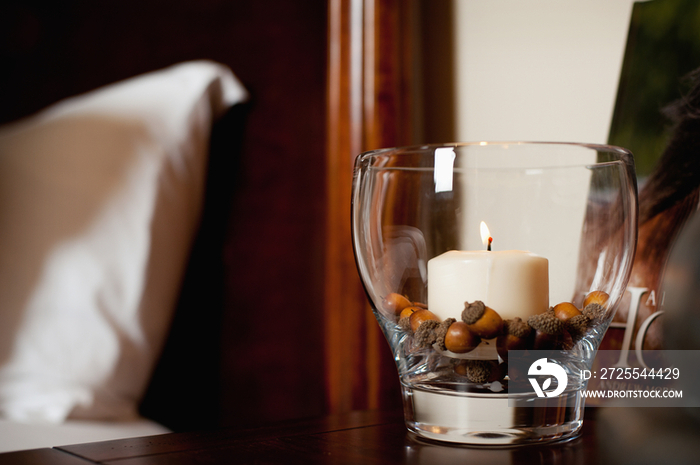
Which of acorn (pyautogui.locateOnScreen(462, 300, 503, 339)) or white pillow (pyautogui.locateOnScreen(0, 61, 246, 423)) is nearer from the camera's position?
acorn (pyautogui.locateOnScreen(462, 300, 503, 339))

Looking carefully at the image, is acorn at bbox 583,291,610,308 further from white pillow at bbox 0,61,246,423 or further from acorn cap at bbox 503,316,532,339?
white pillow at bbox 0,61,246,423

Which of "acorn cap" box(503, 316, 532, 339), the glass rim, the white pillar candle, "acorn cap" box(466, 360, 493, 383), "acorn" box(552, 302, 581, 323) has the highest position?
the glass rim

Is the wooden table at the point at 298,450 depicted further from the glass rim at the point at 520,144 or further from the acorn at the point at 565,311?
the glass rim at the point at 520,144

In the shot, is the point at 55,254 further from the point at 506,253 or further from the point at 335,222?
the point at 506,253

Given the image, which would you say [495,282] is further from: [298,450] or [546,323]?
[298,450]

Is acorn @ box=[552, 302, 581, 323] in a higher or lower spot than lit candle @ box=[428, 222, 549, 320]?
lower

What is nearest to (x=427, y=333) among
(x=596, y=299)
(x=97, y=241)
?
(x=596, y=299)

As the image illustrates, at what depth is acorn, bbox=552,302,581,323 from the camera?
0.39 metres

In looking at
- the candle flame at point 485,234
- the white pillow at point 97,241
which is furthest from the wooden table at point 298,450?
the white pillow at point 97,241

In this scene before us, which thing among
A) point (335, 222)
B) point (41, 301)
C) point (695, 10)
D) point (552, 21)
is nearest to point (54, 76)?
point (41, 301)

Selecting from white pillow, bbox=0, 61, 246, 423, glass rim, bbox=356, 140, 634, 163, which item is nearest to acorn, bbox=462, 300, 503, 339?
glass rim, bbox=356, 140, 634, 163

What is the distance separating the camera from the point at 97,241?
2.83ft

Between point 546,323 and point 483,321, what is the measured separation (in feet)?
0.13

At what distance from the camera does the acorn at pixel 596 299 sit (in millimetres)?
406
